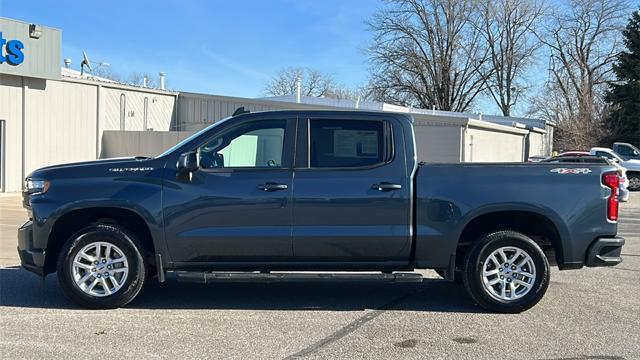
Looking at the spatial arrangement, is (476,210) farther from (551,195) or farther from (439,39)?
(439,39)

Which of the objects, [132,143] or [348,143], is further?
[132,143]

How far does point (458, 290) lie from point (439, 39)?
45.7 metres

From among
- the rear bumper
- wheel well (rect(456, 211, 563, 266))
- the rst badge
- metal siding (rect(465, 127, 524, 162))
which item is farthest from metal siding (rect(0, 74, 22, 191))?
the rear bumper

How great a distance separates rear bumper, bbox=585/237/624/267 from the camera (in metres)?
5.86

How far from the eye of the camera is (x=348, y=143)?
6000 millimetres

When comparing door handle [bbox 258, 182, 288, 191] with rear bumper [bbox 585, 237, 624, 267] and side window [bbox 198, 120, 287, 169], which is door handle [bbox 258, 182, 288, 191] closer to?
side window [bbox 198, 120, 287, 169]

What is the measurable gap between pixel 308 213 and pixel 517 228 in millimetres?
2227

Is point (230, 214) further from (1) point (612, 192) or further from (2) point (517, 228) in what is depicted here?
(1) point (612, 192)

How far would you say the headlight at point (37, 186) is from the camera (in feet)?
19.0

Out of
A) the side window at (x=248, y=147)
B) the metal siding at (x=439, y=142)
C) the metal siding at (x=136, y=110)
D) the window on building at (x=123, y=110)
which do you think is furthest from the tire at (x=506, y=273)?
the window on building at (x=123, y=110)

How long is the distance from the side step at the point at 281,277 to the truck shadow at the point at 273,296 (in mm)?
71

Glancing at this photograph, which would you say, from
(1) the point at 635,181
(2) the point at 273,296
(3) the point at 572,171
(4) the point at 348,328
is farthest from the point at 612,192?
(1) the point at 635,181

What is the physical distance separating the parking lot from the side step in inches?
13.2

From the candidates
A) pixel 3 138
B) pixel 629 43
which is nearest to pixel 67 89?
pixel 3 138
